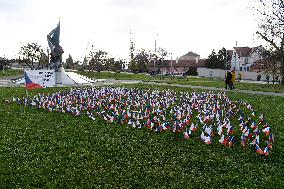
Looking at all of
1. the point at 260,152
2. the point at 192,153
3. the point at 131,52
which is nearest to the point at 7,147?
the point at 192,153

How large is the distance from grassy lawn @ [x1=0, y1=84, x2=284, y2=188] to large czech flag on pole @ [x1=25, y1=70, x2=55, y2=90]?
24.5 ft

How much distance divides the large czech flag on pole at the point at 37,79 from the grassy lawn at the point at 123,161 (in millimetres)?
7470

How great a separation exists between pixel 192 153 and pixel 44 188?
12.3ft

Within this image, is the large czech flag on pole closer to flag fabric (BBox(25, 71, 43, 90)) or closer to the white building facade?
flag fabric (BBox(25, 71, 43, 90))

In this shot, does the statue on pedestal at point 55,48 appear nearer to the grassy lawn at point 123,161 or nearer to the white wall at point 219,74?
the grassy lawn at point 123,161

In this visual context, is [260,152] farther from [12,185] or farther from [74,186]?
[12,185]

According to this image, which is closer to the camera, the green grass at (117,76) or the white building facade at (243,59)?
the green grass at (117,76)

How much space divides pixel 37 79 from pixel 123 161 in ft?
40.5

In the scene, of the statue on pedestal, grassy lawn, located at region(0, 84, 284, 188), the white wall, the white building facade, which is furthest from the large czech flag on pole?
the white building facade

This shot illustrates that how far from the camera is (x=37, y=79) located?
19766 mm

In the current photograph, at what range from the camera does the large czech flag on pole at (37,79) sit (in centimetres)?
1934

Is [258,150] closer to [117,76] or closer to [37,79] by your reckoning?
[37,79]

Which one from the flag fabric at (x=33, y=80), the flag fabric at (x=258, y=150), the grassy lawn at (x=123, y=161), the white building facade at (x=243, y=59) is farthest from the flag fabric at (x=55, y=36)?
the white building facade at (x=243, y=59)

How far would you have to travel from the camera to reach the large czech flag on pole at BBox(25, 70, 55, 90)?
1934cm
